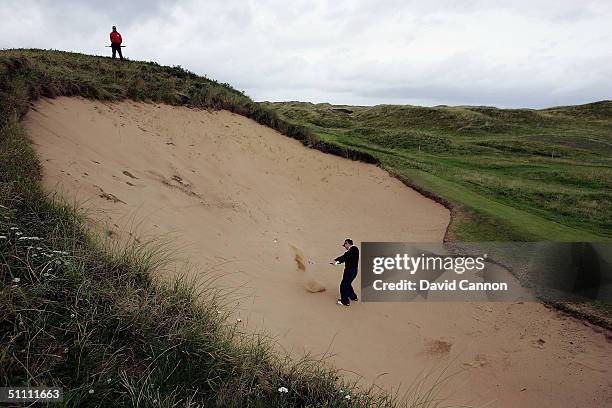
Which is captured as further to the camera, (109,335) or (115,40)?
(115,40)

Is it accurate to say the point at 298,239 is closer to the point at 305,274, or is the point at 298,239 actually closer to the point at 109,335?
the point at 305,274

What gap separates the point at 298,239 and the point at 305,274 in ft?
6.70

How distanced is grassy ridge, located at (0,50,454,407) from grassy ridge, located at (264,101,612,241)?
7478mm

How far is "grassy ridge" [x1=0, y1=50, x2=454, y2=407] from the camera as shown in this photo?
106 inches

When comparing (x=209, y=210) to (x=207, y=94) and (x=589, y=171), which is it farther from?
(x=589, y=171)

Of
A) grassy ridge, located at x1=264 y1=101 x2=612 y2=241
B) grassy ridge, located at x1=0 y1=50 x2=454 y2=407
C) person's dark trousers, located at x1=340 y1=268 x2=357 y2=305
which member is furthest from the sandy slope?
grassy ridge, located at x1=0 y1=50 x2=454 y2=407

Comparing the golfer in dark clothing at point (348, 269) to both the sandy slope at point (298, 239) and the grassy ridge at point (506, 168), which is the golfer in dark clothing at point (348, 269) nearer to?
the sandy slope at point (298, 239)

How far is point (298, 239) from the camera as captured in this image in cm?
1009

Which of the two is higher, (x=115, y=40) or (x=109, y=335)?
(x=115, y=40)

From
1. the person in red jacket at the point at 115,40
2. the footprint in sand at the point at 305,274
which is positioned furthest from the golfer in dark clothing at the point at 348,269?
the person in red jacket at the point at 115,40

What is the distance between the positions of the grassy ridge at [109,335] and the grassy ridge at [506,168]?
7.48 meters

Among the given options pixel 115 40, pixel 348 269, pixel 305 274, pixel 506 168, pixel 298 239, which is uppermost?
pixel 115 40

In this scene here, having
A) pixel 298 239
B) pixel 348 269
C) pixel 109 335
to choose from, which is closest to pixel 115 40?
pixel 298 239

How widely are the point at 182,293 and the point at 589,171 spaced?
67.9ft
